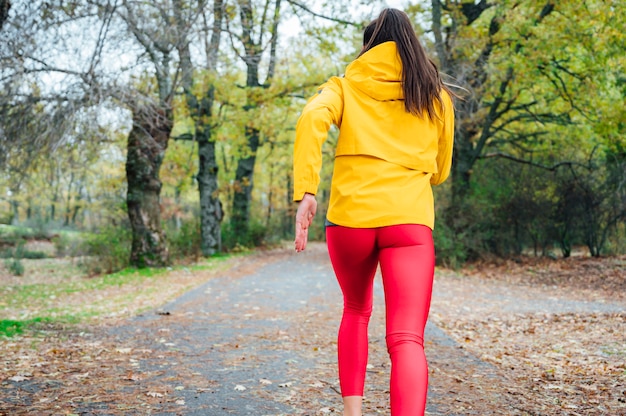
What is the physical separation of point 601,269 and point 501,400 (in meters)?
12.8

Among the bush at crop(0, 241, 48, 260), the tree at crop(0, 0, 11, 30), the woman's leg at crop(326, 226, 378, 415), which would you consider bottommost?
the bush at crop(0, 241, 48, 260)

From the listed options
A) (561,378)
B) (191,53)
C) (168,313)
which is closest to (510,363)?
(561,378)

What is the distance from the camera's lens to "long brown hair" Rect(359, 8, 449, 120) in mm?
2430

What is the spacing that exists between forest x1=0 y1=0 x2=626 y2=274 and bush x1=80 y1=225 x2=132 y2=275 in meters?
0.07

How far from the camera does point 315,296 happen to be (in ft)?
33.2

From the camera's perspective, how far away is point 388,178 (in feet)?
7.76

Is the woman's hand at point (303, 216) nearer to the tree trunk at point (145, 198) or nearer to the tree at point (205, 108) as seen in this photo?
the tree at point (205, 108)

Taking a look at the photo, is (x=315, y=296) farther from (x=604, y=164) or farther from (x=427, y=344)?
(x=604, y=164)

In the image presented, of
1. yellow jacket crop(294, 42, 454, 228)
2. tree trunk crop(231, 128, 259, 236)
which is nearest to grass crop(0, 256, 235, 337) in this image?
yellow jacket crop(294, 42, 454, 228)

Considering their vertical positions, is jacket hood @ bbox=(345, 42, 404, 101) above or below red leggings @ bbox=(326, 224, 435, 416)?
above

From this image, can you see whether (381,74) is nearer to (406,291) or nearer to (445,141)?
(445,141)

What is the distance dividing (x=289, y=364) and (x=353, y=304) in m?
2.46

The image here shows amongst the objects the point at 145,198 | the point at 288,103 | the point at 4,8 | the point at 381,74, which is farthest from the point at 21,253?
the point at 381,74

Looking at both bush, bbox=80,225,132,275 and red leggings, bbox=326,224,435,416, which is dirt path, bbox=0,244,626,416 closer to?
red leggings, bbox=326,224,435,416
